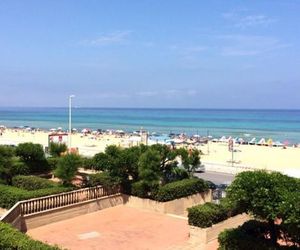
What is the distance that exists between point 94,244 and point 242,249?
16.9 feet

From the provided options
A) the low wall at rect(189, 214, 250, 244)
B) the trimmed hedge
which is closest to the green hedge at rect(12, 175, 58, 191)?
the trimmed hedge

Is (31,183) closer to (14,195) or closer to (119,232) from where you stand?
(14,195)

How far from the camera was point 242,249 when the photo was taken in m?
12.9

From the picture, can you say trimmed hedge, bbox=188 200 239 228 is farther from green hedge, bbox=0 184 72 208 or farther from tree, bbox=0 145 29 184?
tree, bbox=0 145 29 184

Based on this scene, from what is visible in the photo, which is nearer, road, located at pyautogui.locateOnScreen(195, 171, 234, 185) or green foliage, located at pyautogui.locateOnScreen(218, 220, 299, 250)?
green foliage, located at pyautogui.locateOnScreen(218, 220, 299, 250)

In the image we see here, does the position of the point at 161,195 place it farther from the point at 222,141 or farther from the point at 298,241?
the point at 222,141

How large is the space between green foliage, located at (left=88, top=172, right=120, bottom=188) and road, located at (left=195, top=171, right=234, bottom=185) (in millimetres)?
10594

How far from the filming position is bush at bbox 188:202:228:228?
1560cm

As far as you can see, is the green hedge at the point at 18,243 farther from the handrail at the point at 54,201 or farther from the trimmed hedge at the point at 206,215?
the trimmed hedge at the point at 206,215

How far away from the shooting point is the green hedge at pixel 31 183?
19998 mm

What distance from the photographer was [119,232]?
1642 centimetres

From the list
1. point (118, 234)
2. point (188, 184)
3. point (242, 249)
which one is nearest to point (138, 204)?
point (188, 184)

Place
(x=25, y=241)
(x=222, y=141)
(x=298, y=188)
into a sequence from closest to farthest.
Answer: (x=25, y=241) < (x=298, y=188) < (x=222, y=141)

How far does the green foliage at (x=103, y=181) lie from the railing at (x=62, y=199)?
24cm
